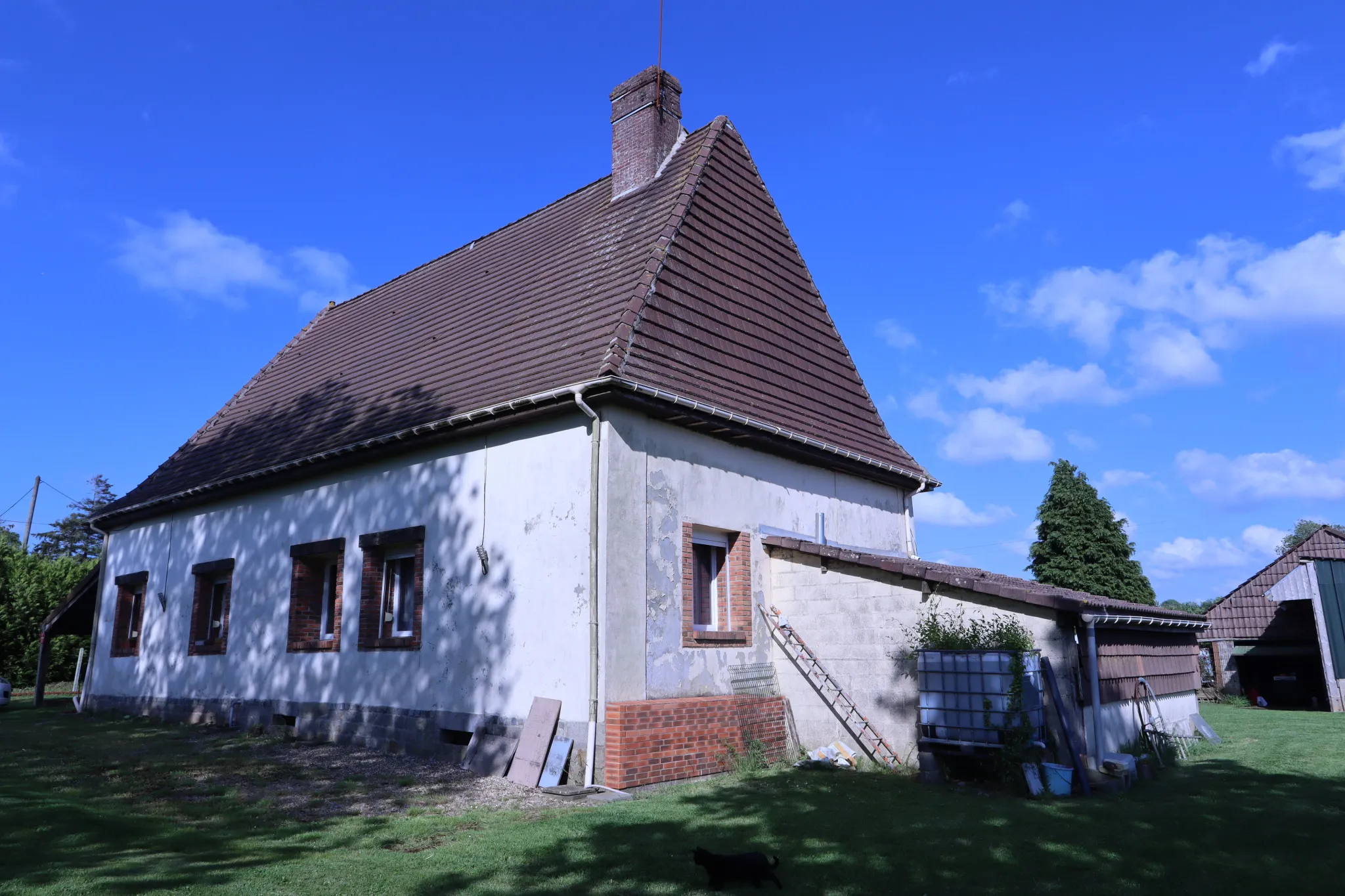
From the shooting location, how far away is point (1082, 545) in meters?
26.2

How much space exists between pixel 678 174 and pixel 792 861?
10.6 metres

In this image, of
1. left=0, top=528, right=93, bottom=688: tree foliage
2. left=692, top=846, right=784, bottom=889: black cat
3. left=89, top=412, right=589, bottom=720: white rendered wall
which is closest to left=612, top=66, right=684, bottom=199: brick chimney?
left=89, top=412, right=589, bottom=720: white rendered wall

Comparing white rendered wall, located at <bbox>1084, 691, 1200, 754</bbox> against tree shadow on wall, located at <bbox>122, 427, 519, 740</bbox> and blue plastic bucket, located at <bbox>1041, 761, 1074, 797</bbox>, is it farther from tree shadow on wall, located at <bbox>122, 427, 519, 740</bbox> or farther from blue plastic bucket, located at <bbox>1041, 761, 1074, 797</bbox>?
tree shadow on wall, located at <bbox>122, 427, 519, 740</bbox>

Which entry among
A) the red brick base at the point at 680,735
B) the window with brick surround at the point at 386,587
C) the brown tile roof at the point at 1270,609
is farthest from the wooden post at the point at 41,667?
the brown tile roof at the point at 1270,609

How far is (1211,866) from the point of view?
598cm

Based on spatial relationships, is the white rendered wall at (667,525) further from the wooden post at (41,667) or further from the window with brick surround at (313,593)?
the wooden post at (41,667)

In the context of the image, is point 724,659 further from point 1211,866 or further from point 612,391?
point 1211,866

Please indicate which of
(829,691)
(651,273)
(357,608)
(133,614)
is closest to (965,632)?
(829,691)

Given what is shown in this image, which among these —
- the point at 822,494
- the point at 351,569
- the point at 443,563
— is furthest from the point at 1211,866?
the point at 351,569

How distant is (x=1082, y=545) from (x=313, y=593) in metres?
21.8

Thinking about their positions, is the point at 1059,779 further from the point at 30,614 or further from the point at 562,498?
the point at 30,614

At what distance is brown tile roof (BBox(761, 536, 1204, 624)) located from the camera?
9367mm

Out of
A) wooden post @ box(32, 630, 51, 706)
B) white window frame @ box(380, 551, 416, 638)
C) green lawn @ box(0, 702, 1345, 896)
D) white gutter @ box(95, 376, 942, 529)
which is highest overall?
white gutter @ box(95, 376, 942, 529)

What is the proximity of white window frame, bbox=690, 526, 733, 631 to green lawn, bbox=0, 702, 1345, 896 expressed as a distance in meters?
2.24
